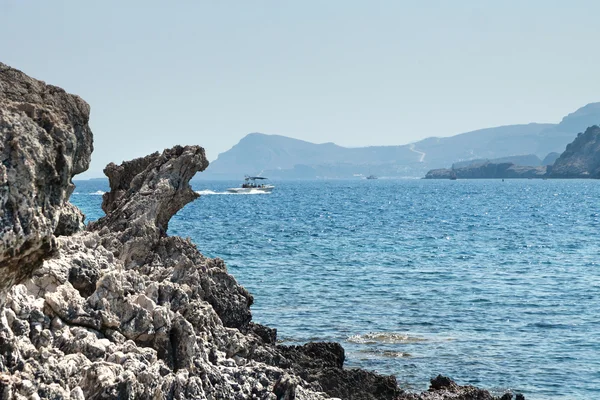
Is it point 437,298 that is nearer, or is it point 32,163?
point 32,163

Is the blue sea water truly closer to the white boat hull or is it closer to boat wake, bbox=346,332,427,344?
boat wake, bbox=346,332,427,344

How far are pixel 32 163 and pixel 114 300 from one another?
531 cm

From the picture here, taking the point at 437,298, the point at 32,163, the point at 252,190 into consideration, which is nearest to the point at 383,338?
the point at 437,298

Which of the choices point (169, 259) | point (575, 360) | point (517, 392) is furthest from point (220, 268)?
point (575, 360)

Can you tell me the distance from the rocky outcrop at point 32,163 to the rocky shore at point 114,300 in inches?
0.5

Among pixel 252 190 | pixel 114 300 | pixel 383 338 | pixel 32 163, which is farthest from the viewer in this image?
pixel 252 190

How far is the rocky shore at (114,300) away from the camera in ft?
26.2

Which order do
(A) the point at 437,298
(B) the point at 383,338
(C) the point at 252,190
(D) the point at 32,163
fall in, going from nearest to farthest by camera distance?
(D) the point at 32,163
(B) the point at 383,338
(A) the point at 437,298
(C) the point at 252,190

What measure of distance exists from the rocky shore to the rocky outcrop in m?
0.01

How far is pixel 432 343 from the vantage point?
984 inches

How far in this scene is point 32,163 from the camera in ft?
25.5

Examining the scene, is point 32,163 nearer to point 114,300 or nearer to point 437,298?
point 114,300

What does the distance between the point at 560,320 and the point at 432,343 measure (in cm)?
618

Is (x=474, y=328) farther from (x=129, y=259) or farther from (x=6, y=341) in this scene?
(x=6, y=341)
